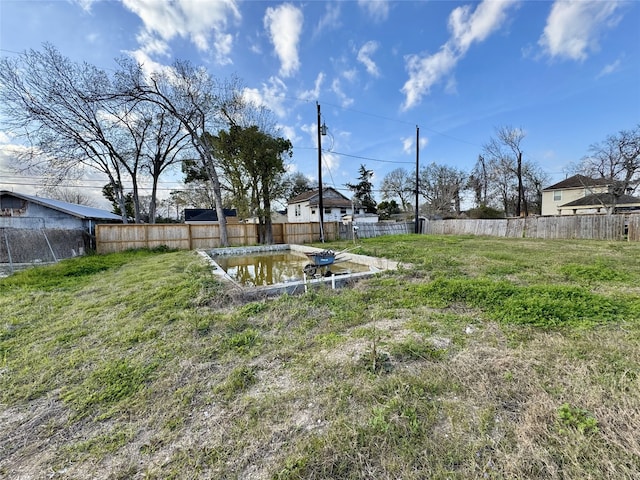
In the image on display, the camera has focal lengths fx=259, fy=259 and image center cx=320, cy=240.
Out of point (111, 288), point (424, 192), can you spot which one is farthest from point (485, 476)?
point (424, 192)

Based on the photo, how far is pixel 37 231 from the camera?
9.26 meters

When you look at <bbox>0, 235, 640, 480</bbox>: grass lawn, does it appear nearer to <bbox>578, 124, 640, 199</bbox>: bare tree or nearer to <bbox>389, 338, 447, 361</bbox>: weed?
<bbox>389, 338, 447, 361</bbox>: weed

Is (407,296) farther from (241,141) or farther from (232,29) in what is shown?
(241,141)

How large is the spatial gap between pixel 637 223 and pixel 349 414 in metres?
16.0

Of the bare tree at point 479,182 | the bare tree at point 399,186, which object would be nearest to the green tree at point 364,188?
the bare tree at point 399,186

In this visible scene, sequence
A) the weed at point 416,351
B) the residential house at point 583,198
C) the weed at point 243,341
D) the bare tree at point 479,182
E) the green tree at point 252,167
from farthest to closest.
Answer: the bare tree at point 479,182
the residential house at point 583,198
the green tree at point 252,167
the weed at point 243,341
the weed at point 416,351

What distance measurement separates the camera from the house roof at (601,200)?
67.7 feet

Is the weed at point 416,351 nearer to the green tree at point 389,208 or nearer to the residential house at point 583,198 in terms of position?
the residential house at point 583,198

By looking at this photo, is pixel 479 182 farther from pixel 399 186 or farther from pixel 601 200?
pixel 601 200

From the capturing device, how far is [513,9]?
832 centimetres

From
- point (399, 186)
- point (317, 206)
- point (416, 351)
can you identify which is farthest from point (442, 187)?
point (416, 351)

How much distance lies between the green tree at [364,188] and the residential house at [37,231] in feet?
88.0

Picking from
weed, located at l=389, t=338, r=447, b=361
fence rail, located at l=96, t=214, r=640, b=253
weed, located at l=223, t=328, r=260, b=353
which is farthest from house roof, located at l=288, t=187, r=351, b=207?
weed, located at l=389, t=338, r=447, b=361

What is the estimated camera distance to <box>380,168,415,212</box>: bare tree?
3259 cm
